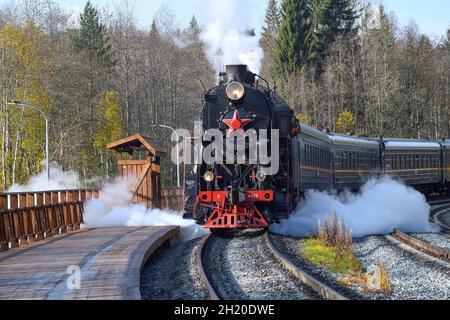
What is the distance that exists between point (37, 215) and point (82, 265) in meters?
5.47

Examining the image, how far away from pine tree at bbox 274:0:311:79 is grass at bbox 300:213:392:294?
89.9ft

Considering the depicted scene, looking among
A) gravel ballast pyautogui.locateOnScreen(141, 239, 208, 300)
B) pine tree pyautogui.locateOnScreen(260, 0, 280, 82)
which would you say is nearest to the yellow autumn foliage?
pine tree pyautogui.locateOnScreen(260, 0, 280, 82)

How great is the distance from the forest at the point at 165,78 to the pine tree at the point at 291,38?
4.5 inches

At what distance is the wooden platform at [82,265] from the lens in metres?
8.87

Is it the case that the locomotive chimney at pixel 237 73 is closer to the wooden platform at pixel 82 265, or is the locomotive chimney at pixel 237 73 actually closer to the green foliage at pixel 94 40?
the wooden platform at pixel 82 265

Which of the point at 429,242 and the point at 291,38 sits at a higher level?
the point at 291,38

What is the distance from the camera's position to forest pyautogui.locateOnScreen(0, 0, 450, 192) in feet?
140

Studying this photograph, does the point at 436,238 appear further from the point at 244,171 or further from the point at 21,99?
the point at 21,99

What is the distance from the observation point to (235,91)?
52.6 feet

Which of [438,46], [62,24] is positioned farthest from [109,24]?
[438,46]

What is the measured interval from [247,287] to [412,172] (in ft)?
83.4

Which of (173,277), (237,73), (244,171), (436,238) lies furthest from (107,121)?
(173,277)

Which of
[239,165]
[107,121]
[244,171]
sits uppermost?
[107,121]

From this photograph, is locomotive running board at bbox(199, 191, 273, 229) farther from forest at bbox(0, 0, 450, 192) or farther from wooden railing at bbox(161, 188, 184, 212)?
forest at bbox(0, 0, 450, 192)
